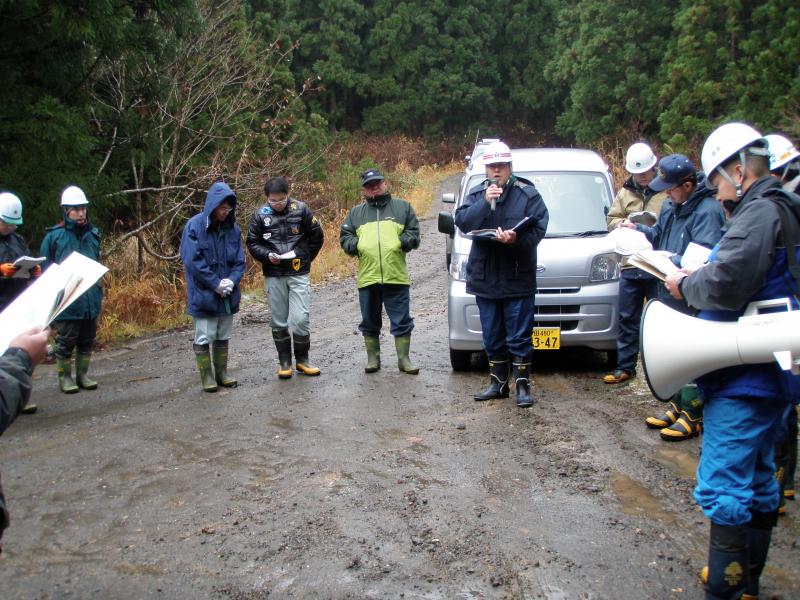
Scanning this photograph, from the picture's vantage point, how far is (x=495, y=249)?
7.37 metres

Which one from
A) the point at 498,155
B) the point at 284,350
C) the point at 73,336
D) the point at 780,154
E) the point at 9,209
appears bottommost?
the point at 284,350

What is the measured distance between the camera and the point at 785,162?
479 centimetres

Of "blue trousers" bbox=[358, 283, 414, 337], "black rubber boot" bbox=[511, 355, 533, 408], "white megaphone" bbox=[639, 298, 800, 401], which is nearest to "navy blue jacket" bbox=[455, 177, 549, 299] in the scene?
"black rubber boot" bbox=[511, 355, 533, 408]

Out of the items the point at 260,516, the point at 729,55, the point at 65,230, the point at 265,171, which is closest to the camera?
the point at 260,516

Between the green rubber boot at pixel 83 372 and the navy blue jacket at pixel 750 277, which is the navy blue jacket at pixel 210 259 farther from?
the navy blue jacket at pixel 750 277

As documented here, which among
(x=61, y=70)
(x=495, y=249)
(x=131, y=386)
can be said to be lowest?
(x=131, y=386)

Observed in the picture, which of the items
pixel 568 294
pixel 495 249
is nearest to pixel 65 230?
pixel 495 249

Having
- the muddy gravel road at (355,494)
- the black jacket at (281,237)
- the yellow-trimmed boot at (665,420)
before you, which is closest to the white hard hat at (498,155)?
the muddy gravel road at (355,494)

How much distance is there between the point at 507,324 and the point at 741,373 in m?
3.75

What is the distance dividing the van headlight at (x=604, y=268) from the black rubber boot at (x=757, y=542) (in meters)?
4.57

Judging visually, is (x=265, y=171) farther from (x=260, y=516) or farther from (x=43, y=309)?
(x=43, y=309)

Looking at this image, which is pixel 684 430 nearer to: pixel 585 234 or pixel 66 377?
pixel 585 234

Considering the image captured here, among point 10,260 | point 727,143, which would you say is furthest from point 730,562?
point 10,260

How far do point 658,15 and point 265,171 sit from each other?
2025 cm
